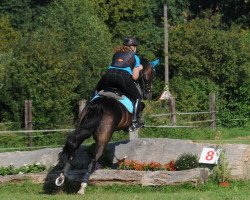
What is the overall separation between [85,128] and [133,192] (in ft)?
4.64

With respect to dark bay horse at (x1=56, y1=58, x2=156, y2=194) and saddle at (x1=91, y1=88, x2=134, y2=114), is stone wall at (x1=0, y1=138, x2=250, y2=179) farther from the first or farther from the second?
dark bay horse at (x1=56, y1=58, x2=156, y2=194)

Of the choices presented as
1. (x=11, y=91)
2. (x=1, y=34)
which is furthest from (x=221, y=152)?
(x=1, y=34)

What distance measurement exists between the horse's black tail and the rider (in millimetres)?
786

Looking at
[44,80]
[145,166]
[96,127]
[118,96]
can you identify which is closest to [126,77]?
[118,96]

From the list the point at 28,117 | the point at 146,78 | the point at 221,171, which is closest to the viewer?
the point at 221,171

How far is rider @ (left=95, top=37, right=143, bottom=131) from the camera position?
45.4 ft

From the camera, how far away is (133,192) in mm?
13180

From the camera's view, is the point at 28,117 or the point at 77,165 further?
the point at 28,117

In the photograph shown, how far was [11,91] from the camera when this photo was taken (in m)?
30.1

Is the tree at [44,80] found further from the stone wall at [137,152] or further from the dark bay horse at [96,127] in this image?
the dark bay horse at [96,127]

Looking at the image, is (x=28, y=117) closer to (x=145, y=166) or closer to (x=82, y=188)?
(x=145, y=166)

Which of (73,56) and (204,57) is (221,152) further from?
(204,57)

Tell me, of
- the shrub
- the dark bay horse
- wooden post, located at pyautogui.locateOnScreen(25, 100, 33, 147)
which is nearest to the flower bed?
the shrub

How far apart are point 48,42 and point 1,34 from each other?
67.0 feet
